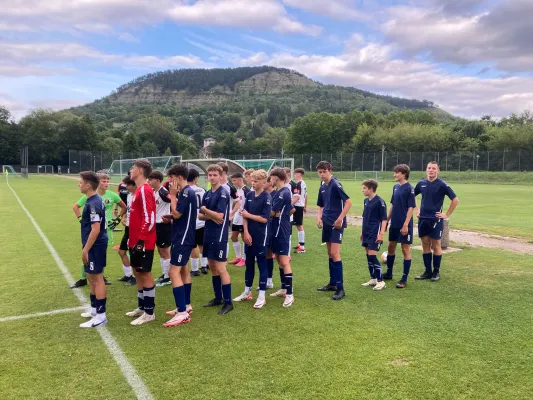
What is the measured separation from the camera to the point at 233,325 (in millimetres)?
5020

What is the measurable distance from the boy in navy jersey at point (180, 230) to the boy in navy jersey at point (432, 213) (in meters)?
4.12

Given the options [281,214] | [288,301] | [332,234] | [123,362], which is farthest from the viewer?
[332,234]

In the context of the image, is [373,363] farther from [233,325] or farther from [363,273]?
[363,273]

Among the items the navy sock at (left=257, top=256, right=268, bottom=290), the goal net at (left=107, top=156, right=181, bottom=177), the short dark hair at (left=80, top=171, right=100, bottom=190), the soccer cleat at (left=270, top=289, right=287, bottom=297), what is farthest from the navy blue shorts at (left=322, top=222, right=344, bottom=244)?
the goal net at (left=107, top=156, right=181, bottom=177)

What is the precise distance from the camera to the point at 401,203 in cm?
682

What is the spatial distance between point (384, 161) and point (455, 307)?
56.9m

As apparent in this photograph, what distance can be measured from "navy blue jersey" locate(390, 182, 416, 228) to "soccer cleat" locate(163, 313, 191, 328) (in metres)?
3.86

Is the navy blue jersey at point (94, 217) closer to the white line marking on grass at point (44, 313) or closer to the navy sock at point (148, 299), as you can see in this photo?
the navy sock at point (148, 299)

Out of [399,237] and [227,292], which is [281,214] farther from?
[399,237]

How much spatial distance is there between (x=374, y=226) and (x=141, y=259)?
3677mm

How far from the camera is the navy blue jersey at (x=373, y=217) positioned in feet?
21.1

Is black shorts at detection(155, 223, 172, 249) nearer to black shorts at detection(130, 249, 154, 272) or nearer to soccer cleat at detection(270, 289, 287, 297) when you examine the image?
black shorts at detection(130, 249, 154, 272)

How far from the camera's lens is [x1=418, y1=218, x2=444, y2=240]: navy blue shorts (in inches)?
271

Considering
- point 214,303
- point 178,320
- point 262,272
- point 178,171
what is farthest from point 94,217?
point 262,272
